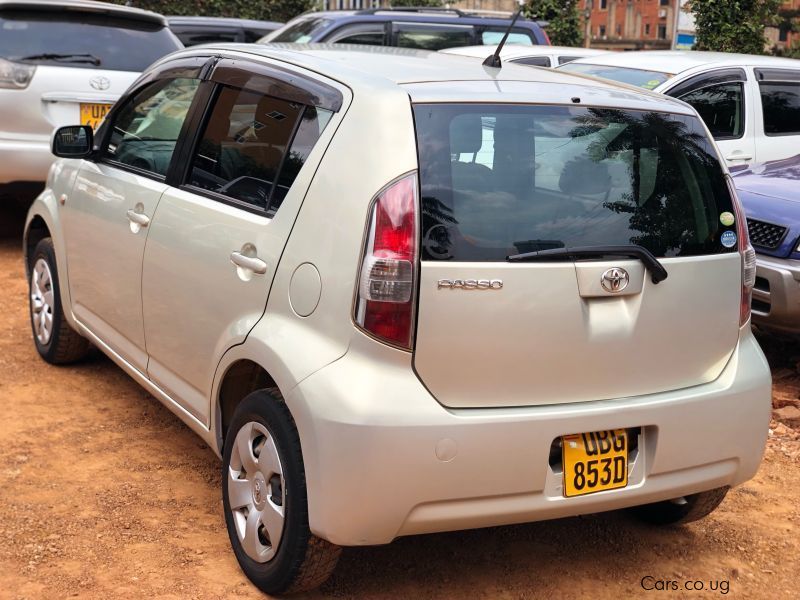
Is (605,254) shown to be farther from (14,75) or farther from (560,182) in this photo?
(14,75)

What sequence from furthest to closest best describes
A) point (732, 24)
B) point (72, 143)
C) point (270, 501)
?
point (732, 24) → point (72, 143) → point (270, 501)

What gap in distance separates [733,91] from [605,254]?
561cm

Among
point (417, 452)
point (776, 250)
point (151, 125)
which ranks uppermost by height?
point (151, 125)

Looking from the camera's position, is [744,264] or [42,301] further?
[42,301]

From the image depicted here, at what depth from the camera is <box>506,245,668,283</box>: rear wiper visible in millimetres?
3016

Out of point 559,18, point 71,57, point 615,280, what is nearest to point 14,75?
point 71,57

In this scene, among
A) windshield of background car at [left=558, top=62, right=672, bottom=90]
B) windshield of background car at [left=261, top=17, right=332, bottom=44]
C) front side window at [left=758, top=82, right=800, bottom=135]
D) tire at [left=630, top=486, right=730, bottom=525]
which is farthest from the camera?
windshield of background car at [left=261, top=17, right=332, bottom=44]

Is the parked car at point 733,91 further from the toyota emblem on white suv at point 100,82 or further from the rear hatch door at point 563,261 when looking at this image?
the rear hatch door at point 563,261

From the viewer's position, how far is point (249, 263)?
11.2 feet

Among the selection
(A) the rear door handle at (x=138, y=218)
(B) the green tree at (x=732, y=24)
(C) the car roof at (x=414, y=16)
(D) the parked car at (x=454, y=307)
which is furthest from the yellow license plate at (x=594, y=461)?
(B) the green tree at (x=732, y=24)

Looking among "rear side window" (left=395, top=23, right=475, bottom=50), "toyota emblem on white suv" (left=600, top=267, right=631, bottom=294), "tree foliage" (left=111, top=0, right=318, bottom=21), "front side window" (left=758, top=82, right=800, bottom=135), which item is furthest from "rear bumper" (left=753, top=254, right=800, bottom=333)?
"tree foliage" (left=111, top=0, right=318, bottom=21)

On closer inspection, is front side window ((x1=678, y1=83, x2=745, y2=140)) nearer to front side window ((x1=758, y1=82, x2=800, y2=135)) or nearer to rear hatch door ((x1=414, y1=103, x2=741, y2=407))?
front side window ((x1=758, y1=82, x2=800, y2=135))

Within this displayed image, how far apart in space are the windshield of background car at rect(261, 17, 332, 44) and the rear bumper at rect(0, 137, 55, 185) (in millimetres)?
4462

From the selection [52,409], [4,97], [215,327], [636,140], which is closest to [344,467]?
[215,327]
